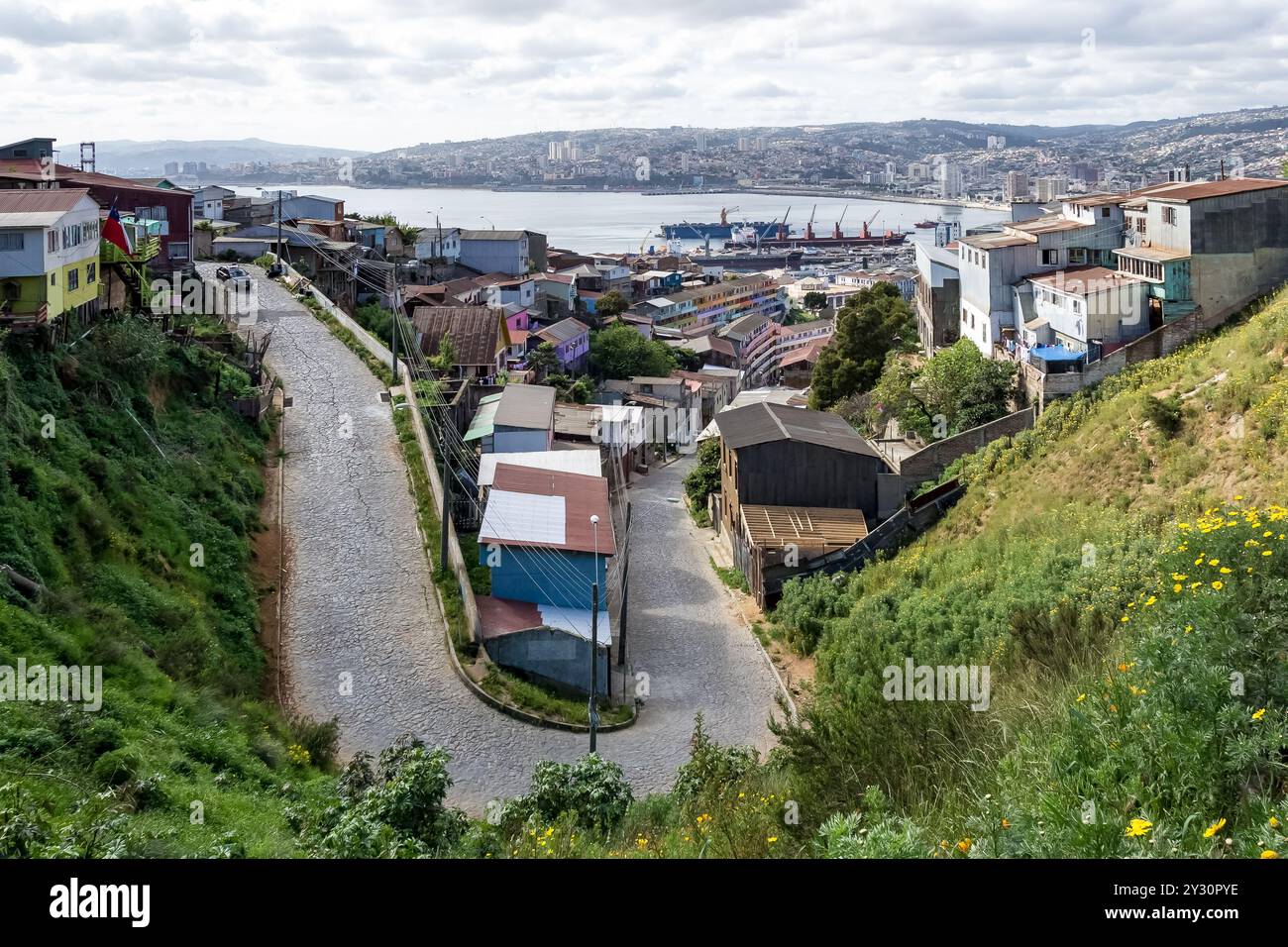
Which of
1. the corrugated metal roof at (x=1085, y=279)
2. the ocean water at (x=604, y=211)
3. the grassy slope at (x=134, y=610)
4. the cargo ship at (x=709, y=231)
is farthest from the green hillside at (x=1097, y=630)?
the cargo ship at (x=709, y=231)

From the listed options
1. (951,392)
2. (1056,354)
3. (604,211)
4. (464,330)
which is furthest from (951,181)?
(1056,354)

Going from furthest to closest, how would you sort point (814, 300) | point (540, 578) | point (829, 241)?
point (829, 241) < point (814, 300) < point (540, 578)

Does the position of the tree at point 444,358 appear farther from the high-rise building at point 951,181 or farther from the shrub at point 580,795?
the high-rise building at point 951,181

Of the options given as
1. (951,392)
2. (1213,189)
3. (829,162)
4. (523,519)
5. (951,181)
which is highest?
(829,162)

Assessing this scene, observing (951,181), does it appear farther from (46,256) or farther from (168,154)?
(46,256)

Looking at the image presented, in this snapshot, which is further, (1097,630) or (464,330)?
(464,330)

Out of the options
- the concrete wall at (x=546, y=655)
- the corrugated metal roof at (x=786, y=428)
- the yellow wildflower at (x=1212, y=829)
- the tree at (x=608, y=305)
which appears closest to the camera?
the yellow wildflower at (x=1212, y=829)

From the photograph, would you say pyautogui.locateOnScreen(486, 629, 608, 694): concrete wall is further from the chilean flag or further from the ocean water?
the ocean water
